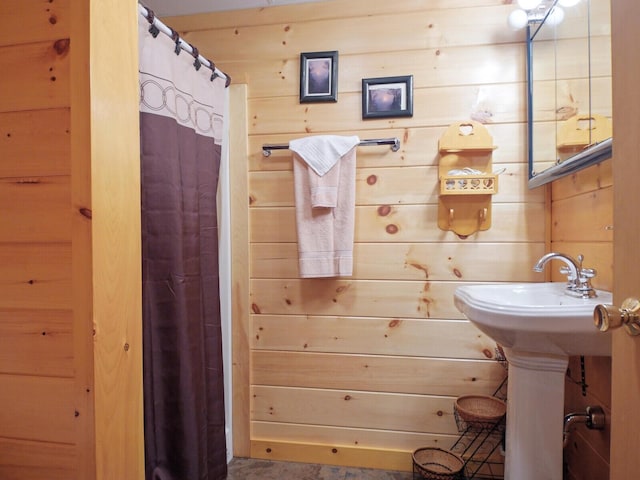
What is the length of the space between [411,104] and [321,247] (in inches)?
30.6

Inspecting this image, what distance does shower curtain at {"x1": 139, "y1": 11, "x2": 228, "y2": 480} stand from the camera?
1.30 metres

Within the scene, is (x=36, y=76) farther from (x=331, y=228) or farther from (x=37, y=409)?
(x=331, y=228)

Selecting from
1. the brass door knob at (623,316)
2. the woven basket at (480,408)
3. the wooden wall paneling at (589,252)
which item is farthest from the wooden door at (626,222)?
Result: the woven basket at (480,408)

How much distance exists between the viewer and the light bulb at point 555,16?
57.3 inches

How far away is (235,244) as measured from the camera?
1.93 meters

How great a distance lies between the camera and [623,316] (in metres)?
0.56

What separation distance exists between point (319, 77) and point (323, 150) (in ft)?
1.25

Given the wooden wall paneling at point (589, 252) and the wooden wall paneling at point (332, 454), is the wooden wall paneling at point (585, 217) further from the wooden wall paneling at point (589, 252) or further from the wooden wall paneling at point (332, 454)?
the wooden wall paneling at point (332, 454)

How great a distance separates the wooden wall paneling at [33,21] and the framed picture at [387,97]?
1276mm

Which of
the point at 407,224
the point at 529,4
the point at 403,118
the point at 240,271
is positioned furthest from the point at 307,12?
the point at 240,271

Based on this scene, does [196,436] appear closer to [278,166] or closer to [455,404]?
[455,404]

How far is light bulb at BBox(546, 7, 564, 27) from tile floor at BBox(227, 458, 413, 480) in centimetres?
198

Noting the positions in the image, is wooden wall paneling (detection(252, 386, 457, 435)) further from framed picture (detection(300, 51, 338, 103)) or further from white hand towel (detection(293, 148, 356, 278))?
framed picture (detection(300, 51, 338, 103))

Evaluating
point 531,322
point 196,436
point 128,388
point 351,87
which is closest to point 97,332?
point 128,388
